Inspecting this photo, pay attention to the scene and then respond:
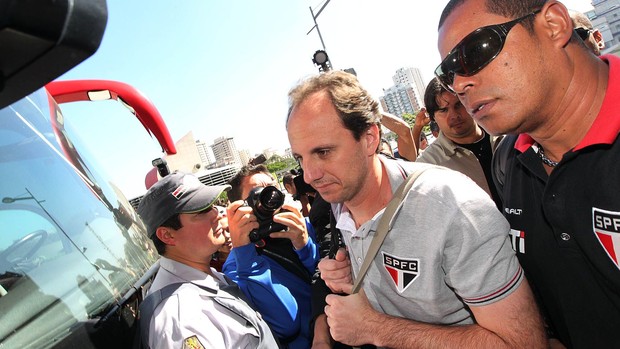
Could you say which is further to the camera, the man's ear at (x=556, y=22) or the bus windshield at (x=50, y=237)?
the man's ear at (x=556, y=22)

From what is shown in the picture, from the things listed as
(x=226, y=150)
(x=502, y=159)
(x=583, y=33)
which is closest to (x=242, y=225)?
(x=502, y=159)

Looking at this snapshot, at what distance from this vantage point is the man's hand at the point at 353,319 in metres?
1.61

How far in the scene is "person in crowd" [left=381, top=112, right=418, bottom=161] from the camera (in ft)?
13.7

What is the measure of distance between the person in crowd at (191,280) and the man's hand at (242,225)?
118 millimetres

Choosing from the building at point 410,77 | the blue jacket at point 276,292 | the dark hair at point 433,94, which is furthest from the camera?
the building at point 410,77

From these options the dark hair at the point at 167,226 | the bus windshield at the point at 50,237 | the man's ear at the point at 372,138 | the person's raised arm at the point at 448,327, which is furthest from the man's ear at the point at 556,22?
the dark hair at the point at 167,226

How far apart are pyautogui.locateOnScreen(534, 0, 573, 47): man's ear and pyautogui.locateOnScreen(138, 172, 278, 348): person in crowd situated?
211 cm

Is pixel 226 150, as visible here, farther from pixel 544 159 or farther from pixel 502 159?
pixel 544 159

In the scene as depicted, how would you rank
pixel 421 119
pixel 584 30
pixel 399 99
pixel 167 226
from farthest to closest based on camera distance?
pixel 399 99
pixel 421 119
pixel 584 30
pixel 167 226

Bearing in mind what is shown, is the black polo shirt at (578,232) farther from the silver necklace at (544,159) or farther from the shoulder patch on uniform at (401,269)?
the shoulder patch on uniform at (401,269)

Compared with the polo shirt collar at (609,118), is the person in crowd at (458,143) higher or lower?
lower

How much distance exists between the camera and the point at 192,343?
1701 millimetres

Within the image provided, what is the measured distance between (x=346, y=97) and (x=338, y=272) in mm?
986

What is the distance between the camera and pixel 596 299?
1.37 m
